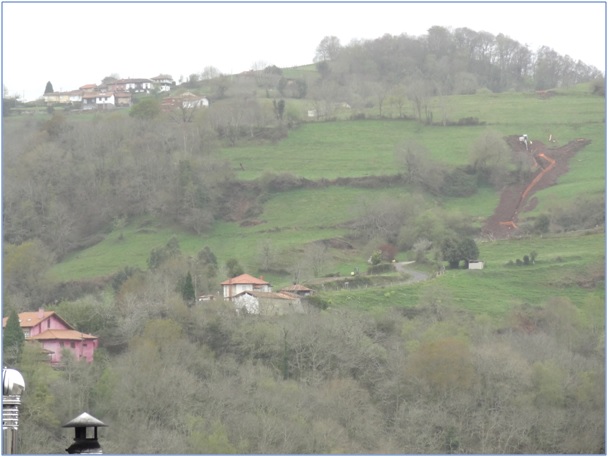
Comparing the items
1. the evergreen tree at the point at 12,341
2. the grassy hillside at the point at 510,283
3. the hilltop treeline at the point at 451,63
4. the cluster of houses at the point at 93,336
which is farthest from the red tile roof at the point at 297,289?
the hilltop treeline at the point at 451,63

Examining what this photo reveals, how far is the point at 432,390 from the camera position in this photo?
52.9 meters

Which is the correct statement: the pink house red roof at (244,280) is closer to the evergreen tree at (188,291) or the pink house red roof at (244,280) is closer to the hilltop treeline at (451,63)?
the evergreen tree at (188,291)

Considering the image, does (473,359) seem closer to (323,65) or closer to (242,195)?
(242,195)

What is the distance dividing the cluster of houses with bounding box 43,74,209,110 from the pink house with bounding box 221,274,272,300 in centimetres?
4490

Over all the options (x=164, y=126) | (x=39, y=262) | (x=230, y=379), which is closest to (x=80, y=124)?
(x=164, y=126)

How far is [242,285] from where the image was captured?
212 ft

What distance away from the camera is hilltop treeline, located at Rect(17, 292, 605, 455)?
47.8 metres

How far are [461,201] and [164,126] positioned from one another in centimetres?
2206

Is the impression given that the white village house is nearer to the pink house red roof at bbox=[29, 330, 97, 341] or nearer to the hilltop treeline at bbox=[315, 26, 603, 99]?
the pink house red roof at bbox=[29, 330, 97, 341]

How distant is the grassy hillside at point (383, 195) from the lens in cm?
6750

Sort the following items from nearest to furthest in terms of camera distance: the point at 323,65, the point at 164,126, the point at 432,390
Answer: the point at 432,390
the point at 164,126
the point at 323,65

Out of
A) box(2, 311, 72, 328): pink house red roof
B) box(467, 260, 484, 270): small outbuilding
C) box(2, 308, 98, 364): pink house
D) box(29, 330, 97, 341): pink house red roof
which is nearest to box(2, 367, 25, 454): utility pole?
box(2, 308, 98, 364): pink house

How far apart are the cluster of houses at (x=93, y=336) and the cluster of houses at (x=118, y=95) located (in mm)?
45787

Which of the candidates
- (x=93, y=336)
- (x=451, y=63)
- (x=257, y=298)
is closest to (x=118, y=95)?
(x=451, y=63)
